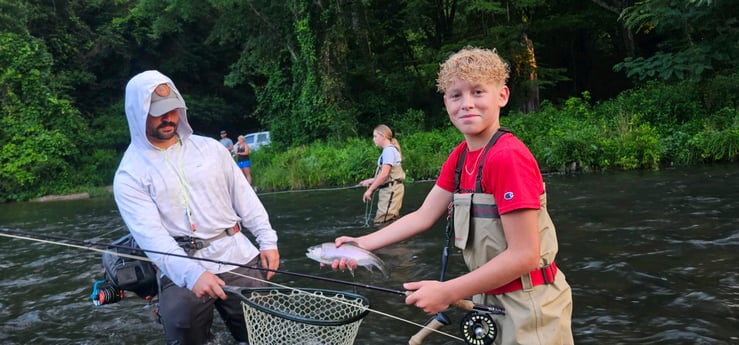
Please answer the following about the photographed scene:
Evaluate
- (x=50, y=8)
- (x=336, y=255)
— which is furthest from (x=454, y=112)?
(x=50, y=8)

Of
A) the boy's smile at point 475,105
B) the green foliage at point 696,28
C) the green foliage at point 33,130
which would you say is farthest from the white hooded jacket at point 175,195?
the green foliage at point 33,130

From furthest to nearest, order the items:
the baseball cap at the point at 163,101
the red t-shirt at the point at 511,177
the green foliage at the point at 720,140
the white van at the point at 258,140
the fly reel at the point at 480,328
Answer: the white van at the point at 258,140, the green foliage at the point at 720,140, the baseball cap at the point at 163,101, the fly reel at the point at 480,328, the red t-shirt at the point at 511,177

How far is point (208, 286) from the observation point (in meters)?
3.67

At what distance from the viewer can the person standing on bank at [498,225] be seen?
2.36m

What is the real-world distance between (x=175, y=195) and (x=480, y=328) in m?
2.32

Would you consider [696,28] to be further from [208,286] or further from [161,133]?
[208,286]

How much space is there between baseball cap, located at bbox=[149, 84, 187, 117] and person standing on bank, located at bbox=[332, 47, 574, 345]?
2.14 metres

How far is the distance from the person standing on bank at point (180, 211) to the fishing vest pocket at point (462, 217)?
68.3 inches

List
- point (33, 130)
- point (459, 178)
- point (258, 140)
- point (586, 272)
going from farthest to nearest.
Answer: point (258, 140)
point (33, 130)
point (586, 272)
point (459, 178)

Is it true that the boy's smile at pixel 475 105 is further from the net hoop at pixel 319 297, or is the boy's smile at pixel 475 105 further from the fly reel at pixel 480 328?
the net hoop at pixel 319 297

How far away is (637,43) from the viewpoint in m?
27.6

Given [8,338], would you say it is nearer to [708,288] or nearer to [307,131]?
[708,288]

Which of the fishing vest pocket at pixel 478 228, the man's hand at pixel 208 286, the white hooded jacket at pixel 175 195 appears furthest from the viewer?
the white hooded jacket at pixel 175 195

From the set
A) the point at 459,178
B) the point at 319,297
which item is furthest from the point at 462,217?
the point at 319,297
